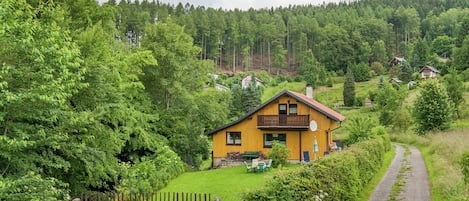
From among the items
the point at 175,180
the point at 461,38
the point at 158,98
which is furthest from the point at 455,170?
the point at 461,38

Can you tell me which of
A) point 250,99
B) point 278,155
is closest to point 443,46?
point 250,99

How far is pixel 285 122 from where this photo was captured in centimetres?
3070

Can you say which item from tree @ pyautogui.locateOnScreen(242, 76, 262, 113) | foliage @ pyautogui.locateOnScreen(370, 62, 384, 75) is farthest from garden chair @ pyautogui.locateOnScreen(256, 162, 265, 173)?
foliage @ pyautogui.locateOnScreen(370, 62, 384, 75)

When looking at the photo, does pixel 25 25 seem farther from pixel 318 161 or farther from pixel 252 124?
pixel 252 124

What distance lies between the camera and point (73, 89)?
14.5 metres

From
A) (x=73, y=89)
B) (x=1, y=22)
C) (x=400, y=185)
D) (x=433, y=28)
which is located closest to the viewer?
(x=1, y=22)

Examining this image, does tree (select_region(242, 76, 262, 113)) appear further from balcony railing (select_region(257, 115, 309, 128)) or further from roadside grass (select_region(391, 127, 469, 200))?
roadside grass (select_region(391, 127, 469, 200))

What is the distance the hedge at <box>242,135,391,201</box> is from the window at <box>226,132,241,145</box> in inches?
688

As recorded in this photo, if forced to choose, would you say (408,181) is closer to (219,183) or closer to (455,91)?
(219,183)

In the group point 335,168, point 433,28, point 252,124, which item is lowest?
point 335,168

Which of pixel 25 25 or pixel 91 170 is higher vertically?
pixel 25 25

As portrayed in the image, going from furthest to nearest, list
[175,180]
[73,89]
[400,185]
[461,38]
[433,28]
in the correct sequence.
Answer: [433,28] → [461,38] → [175,180] → [400,185] → [73,89]

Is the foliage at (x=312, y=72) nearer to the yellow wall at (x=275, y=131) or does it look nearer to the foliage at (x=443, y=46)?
the foliage at (x=443, y=46)

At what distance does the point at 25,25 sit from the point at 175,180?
13218mm
